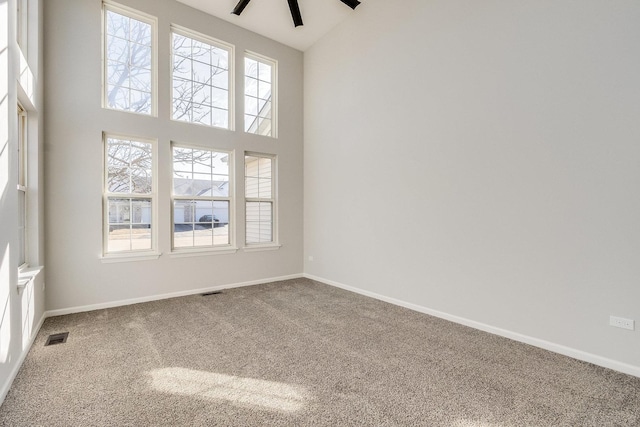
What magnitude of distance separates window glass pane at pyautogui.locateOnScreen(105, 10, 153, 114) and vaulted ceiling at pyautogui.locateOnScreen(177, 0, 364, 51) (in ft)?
2.69

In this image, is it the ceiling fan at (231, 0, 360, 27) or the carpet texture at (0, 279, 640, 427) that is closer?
the carpet texture at (0, 279, 640, 427)

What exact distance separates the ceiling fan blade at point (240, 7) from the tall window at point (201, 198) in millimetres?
1970

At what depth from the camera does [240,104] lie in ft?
16.3

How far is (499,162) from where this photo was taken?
3068mm

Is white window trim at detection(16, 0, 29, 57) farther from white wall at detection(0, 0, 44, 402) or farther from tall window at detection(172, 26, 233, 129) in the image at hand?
tall window at detection(172, 26, 233, 129)

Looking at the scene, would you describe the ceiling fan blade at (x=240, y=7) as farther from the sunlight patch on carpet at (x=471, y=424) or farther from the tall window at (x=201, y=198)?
the sunlight patch on carpet at (x=471, y=424)

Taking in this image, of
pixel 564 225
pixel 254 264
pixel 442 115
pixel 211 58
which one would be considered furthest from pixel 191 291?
pixel 564 225

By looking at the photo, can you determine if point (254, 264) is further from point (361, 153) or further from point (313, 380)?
point (313, 380)

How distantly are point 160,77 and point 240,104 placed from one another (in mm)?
1171

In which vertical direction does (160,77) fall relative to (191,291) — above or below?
above

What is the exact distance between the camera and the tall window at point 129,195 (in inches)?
155

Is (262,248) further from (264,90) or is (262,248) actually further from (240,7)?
(240,7)

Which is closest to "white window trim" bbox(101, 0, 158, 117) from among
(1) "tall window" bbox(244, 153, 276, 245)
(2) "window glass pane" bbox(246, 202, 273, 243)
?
(1) "tall window" bbox(244, 153, 276, 245)

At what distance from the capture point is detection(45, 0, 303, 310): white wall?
355 centimetres
